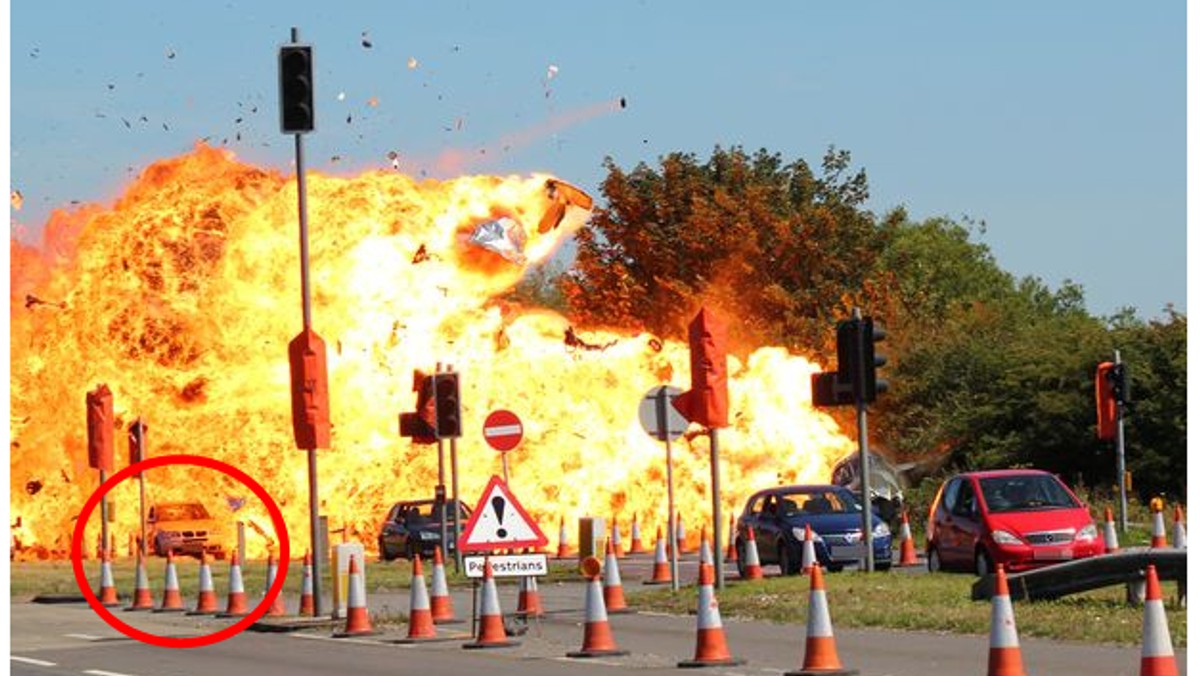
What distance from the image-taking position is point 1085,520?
1467 inches

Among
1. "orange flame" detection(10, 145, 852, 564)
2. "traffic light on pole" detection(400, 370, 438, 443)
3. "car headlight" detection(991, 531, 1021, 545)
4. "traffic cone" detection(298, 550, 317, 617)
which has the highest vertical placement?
"orange flame" detection(10, 145, 852, 564)

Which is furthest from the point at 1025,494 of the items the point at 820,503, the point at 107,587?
the point at 107,587

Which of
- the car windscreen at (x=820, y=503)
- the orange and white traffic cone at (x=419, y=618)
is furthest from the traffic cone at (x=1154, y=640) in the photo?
the car windscreen at (x=820, y=503)

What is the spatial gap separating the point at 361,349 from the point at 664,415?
980 inches

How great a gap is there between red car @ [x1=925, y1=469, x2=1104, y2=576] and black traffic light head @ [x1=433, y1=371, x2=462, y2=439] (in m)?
8.01

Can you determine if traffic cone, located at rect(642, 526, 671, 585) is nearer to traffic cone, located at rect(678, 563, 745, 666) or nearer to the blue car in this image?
the blue car

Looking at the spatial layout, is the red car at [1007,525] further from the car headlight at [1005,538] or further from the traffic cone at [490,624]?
the traffic cone at [490,624]

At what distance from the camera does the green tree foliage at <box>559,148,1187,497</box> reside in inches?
2451

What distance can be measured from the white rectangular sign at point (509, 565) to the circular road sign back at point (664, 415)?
8442 millimetres

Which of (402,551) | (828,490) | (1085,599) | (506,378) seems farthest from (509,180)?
(1085,599)

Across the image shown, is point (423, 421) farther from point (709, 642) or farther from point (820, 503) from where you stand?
point (709, 642)

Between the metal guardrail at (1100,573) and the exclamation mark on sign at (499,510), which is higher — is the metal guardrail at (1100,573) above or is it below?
below

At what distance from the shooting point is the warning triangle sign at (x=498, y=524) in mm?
27891

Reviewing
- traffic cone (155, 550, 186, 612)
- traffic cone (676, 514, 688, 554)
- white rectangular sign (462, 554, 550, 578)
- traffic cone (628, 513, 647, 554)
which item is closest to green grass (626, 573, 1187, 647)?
white rectangular sign (462, 554, 550, 578)
